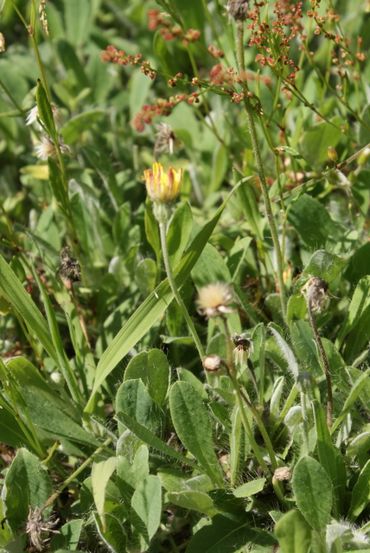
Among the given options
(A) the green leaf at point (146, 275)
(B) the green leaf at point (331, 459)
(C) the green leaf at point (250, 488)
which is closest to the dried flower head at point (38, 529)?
(C) the green leaf at point (250, 488)

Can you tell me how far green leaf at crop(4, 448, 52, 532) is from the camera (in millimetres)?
2254

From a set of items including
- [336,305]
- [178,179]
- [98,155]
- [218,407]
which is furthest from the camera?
[98,155]

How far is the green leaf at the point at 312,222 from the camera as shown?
9.24ft

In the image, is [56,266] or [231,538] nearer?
[231,538]

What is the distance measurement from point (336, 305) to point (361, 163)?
552mm

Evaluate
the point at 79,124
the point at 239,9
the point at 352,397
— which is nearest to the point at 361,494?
the point at 352,397

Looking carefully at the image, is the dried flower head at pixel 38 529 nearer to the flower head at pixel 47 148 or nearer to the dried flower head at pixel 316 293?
the dried flower head at pixel 316 293

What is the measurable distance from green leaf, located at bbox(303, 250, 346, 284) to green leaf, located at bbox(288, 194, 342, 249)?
0.93 ft

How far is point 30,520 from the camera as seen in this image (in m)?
2.20

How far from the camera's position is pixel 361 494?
84.6 inches

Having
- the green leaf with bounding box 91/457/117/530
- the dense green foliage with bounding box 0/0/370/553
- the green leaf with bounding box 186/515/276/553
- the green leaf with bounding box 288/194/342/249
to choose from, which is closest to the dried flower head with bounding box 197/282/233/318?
the dense green foliage with bounding box 0/0/370/553

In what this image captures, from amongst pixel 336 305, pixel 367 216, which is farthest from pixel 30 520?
pixel 367 216

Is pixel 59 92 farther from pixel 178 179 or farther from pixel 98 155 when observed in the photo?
pixel 178 179

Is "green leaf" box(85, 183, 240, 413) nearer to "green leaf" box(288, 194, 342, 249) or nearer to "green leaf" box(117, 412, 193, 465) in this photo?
"green leaf" box(117, 412, 193, 465)
